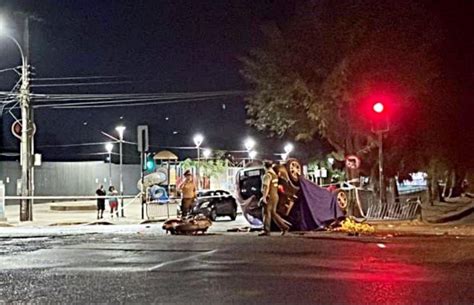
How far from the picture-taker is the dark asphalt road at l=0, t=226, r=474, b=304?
10969mm

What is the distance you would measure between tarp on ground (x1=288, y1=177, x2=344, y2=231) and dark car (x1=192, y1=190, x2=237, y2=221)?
40.1 ft

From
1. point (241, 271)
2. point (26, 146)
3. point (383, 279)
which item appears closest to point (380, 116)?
point (241, 271)

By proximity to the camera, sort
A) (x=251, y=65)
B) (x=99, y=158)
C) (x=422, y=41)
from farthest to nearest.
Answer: (x=99, y=158)
(x=251, y=65)
(x=422, y=41)

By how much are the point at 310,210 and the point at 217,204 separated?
1290 cm

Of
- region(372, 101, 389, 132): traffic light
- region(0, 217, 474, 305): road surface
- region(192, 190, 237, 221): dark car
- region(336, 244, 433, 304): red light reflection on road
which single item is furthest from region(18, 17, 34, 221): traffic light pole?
region(336, 244, 433, 304): red light reflection on road

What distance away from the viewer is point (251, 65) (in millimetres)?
35625

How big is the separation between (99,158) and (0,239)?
220ft

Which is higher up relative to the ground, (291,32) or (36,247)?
(291,32)

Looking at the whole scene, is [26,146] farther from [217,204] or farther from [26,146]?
[217,204]

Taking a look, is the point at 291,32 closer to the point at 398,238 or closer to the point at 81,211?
the point at 398,238

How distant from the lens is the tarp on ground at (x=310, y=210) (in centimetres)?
2439

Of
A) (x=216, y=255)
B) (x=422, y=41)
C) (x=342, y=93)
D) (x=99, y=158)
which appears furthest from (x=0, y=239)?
(x=99, y=158)

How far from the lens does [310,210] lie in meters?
24.4

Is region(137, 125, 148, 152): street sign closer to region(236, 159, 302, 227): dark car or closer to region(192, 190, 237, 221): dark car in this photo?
region(192, 190, 237, 221): dark car
